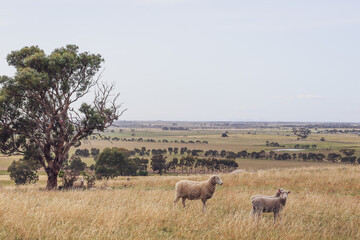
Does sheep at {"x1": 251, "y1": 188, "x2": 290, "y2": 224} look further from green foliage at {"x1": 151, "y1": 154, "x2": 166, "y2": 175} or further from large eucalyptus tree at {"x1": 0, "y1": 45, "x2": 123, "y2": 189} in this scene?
green foliage at {"x1": 151, "y1": 154, "x2": 166, "y2": 175}

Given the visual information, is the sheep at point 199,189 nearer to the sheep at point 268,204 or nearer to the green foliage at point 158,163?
the sheep at point 268,204

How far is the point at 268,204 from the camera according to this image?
32.7ft

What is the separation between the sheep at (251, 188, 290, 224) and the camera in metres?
9.88

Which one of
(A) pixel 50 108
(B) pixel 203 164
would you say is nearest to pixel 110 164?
(B) pixel 203 164

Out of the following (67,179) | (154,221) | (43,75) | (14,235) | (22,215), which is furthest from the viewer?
(67,179)

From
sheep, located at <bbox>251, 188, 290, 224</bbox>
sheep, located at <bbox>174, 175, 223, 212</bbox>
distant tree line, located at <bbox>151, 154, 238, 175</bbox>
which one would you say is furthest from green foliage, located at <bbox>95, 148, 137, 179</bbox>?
sheep, located at <bbox>251, 188, 290, 224</bbox>

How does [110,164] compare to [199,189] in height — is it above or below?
Answer: below

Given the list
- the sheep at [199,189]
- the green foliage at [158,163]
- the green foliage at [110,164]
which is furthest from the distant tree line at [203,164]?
the sheep at [199,189]

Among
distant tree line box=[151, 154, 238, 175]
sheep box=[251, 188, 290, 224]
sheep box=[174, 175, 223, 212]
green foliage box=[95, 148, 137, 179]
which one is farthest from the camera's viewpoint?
distant tree line box=[151, 154, 238, 175]

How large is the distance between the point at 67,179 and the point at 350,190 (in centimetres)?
2422

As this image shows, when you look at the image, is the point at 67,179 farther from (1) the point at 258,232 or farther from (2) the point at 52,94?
(1) the point at 258,232

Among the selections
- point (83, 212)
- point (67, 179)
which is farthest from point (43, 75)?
point (83, 212)

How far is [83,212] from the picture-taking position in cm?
870

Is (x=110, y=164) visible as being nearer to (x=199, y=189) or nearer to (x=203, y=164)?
(x=203, y=164)
